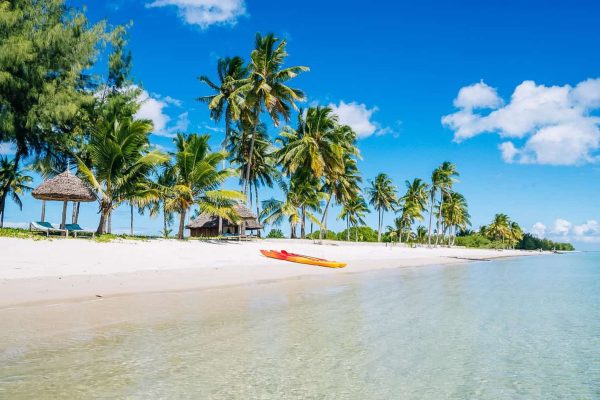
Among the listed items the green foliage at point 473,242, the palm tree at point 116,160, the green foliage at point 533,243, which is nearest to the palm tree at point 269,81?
the palm tree at point 116,160

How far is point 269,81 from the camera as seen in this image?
86.3 ft

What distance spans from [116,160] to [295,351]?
15795 mm

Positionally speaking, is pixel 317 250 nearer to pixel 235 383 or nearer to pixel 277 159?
pixel 277 159

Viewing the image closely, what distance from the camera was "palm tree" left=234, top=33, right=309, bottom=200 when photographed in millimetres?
25675

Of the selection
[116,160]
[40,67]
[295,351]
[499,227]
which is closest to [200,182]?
[116,160]

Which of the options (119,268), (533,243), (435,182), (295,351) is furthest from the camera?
(533,243)

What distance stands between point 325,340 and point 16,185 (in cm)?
4164

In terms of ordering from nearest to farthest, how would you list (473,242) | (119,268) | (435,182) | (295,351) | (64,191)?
1. (295,351)
2. (119,268)
3. (64,191)
4. (435,182)
5. (473,242)

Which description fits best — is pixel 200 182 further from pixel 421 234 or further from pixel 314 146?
pixel 421 234

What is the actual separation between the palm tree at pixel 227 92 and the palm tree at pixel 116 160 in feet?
25.7

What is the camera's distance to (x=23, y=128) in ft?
63.4

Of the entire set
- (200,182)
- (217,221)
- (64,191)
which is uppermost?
(200,182)

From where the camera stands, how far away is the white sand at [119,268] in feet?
27.5

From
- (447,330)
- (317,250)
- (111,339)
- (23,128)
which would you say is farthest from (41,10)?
(447,330)
